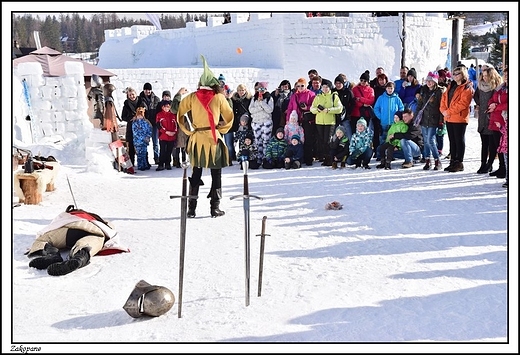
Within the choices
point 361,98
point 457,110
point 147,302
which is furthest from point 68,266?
point 361,98

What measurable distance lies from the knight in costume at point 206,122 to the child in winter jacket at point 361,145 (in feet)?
10.2

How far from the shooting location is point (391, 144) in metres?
8.79

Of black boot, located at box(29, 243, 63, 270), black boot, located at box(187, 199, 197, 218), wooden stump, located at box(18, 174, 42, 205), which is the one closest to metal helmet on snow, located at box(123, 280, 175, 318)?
black boot, located at box(29, 243, 63, 270)

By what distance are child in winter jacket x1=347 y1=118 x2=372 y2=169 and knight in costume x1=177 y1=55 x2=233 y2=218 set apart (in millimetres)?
3100

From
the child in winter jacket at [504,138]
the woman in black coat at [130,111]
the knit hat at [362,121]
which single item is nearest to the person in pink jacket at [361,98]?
the knit hat at [362,121]

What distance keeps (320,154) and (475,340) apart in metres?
6.20

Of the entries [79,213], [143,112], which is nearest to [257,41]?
[143,112]

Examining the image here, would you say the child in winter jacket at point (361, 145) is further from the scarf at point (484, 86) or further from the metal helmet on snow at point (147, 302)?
the metal helmet on snow at point (147, 302)

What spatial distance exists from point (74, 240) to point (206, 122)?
1.73 meters

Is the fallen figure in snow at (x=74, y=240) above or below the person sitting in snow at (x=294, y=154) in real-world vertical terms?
below

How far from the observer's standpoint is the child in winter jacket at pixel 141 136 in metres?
9.66

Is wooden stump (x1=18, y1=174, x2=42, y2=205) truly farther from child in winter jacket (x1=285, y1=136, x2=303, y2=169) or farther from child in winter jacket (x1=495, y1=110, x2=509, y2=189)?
child in winter jacket (x1=495, y1=110, x2=509, y2=189)

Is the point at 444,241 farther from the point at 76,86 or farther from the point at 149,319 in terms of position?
the point at 76,86

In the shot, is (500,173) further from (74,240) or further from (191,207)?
(74,240)
